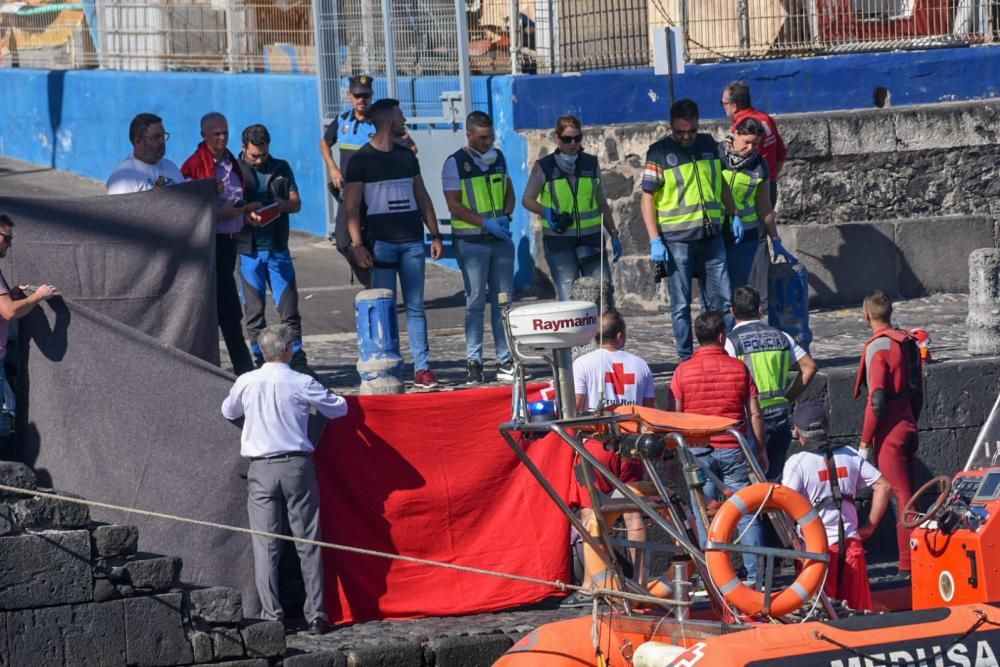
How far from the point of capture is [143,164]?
11500 millimetres

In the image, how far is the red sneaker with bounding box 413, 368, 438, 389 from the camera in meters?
12.2

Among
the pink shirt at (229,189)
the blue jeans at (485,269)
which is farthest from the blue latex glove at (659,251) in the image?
the pink shirt at (229,189)

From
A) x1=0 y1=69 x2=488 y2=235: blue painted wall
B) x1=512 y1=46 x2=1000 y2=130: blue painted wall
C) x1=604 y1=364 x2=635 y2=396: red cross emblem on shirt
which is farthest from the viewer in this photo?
x1=0 y1=69 x2=488 y2=235: blue painted wall

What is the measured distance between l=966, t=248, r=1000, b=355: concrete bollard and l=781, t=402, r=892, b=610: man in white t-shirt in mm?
3579

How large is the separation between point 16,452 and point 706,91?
9.54 meters

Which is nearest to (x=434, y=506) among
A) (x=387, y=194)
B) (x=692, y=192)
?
(x=387, y=194)

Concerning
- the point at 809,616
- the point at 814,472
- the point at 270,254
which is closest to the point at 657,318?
the point at 270,254

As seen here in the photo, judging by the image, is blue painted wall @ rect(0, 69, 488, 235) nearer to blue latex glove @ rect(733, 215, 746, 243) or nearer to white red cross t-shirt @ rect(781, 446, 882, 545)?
blue latex glove @ rect(733, 215, 746, 243)

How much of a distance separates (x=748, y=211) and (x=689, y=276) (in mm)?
636

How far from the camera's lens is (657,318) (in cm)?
1593

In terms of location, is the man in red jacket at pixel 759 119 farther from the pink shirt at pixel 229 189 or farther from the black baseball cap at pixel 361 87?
the pink shirt at pixel 229 189

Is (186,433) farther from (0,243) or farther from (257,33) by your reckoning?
(257,33)

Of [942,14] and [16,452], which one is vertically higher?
[942,14]

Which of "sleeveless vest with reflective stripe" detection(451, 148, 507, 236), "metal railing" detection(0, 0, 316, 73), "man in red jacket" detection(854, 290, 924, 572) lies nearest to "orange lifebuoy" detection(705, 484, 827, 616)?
"man in red jacket" detection(854, 290, 924, 572)
